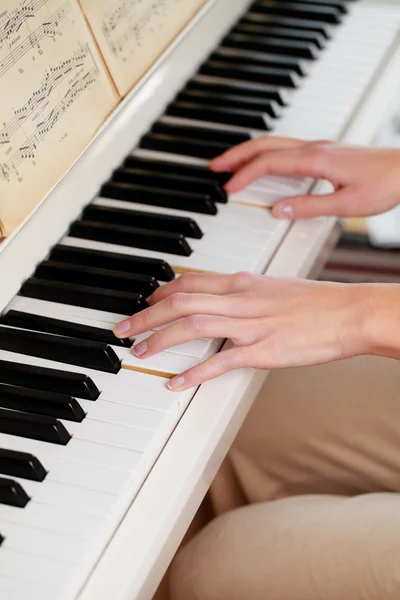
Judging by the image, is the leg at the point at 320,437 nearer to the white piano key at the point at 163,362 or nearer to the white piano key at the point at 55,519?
the white piano key at the point at 163,362

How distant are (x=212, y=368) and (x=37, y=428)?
0.24 metres

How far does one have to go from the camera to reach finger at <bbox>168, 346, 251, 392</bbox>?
109 centimetres

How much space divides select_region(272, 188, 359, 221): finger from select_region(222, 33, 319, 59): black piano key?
505mm

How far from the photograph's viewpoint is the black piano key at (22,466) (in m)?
0.97

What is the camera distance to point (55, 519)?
930 mm

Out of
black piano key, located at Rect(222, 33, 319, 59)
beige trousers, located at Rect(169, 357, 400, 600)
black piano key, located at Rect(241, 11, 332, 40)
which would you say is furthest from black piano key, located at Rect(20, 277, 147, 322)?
black piano key, located at Rect(241, 11, 332, 40)

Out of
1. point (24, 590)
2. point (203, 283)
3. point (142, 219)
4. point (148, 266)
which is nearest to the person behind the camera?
point (24, 590)

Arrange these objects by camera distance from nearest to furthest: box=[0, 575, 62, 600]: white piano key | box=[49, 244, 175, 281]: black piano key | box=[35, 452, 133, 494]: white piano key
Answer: box=[0, 575, 62, 600]: white piano key
box=[35, 452, 133, 494]: white piano key
box=[49, 244, 175, 281]: black piano key

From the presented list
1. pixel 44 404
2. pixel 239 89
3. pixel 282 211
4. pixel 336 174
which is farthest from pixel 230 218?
pixel 44 404

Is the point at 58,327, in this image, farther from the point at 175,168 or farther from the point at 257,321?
the point at 175,168

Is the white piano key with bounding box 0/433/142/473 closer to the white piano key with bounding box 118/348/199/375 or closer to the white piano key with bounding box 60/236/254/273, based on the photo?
the white piano key with bounding box 118/348/199/375

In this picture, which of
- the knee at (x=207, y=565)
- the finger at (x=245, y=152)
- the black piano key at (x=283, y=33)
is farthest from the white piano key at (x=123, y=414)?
the black piano key at (x=283, y=33)

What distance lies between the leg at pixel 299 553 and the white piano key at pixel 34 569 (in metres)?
0.30

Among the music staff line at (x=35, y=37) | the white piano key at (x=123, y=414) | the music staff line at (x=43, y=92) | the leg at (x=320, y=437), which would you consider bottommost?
the leg at (x=320, y=437)
